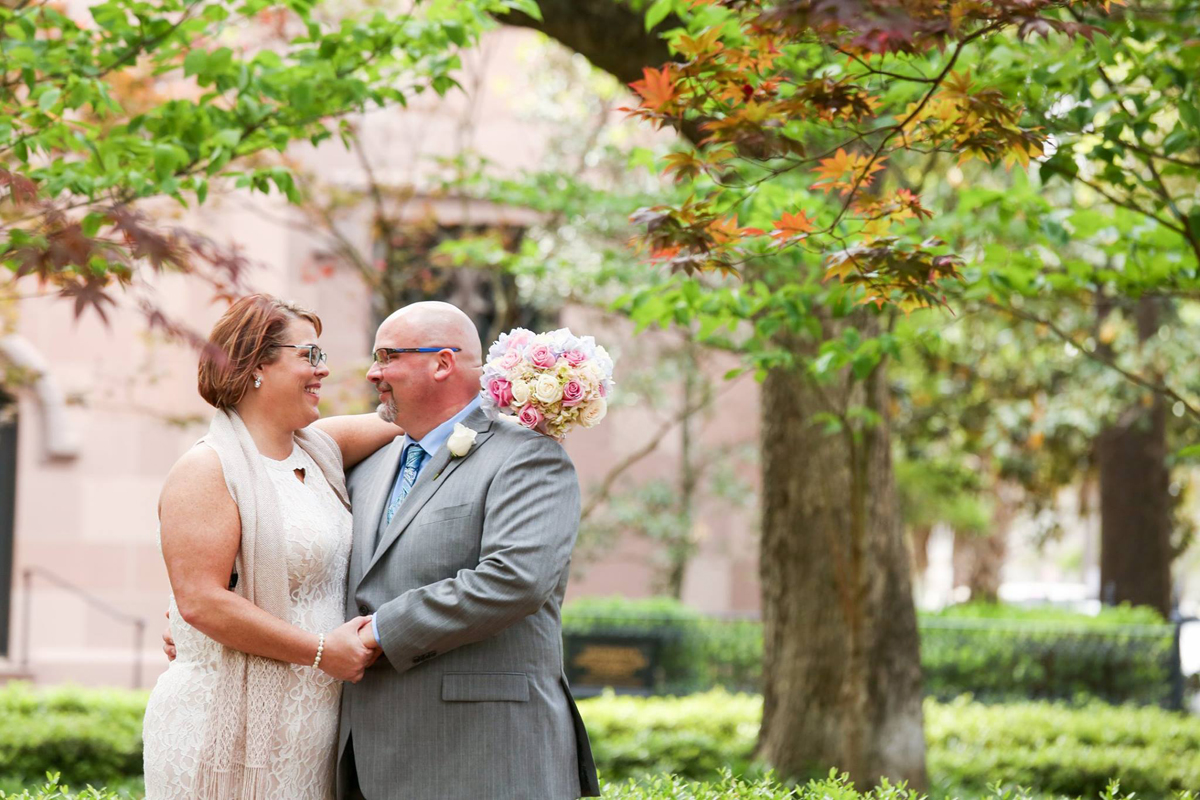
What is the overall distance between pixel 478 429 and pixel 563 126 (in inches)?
505

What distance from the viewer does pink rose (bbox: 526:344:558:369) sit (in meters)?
3.86

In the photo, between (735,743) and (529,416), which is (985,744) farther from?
(529,416)

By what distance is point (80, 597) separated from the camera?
48.2 ft

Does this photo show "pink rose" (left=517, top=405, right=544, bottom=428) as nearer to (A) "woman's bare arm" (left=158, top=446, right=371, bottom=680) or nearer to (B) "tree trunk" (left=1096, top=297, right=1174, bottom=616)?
(A) "woman's bare arm" (left=158, top=446, right=371, bottom=680)

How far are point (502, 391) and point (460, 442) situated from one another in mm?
205

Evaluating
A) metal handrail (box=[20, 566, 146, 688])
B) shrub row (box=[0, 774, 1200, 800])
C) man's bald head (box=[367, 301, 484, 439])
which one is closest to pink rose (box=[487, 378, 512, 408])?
man's bald head (box=[367, 301, 484, 439])

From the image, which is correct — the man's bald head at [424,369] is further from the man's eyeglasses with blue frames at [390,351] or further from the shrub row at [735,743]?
the shrub row at [735,743]

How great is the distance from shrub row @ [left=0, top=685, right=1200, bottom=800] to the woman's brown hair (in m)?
4.81

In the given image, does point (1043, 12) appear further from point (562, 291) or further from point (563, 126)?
point (563, 126)

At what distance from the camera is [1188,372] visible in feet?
55.5

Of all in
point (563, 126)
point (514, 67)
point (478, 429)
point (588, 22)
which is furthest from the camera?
point (514, 67)

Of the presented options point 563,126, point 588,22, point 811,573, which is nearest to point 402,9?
point 563,126

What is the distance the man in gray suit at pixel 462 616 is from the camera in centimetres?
363

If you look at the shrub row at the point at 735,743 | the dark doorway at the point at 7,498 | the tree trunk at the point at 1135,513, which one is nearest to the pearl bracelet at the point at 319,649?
the shrub row at the point at 735,743
